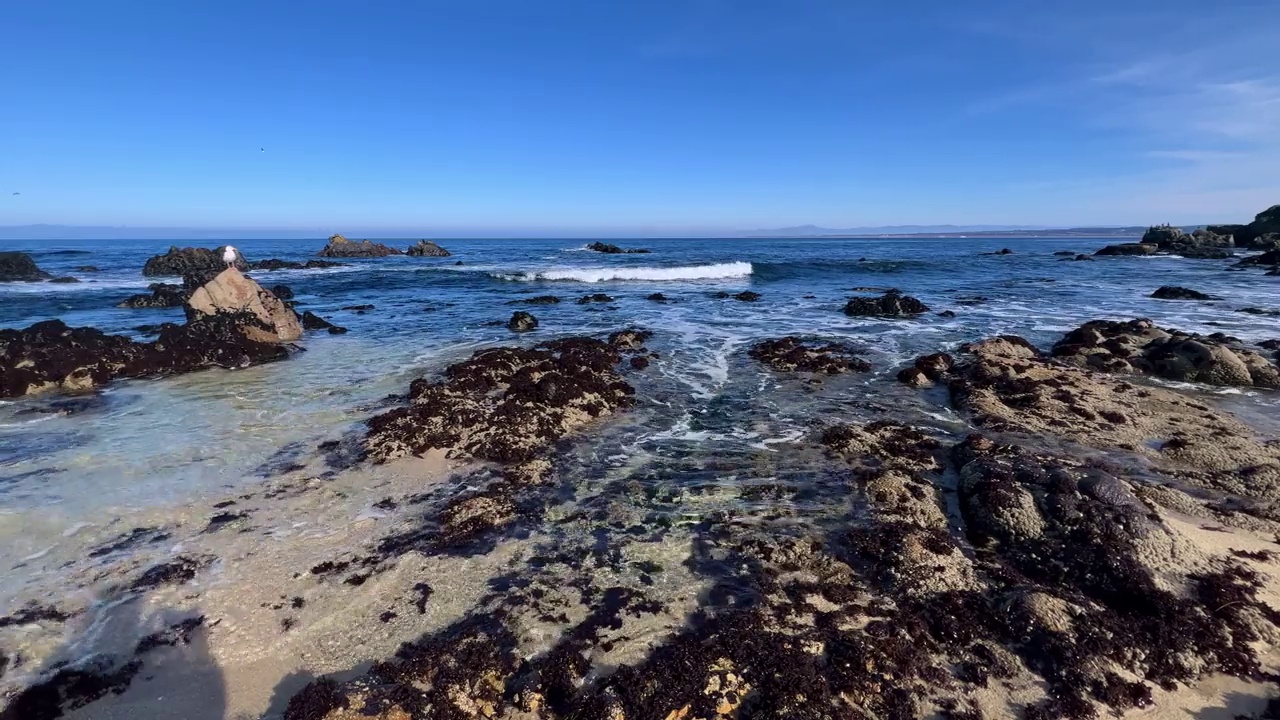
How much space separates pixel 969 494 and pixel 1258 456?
4.28 metres

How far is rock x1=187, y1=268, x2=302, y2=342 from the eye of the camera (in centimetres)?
1605

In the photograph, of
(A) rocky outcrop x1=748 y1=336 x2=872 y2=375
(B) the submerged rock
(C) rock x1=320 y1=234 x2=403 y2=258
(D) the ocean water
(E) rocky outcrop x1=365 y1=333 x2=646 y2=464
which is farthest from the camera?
(C) rock x1=320 y1=234 x2=403 y2=258

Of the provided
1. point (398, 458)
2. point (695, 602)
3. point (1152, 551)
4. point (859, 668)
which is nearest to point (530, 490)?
point (398, 458)

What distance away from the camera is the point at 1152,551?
508 centimetres

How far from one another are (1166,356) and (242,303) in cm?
2248

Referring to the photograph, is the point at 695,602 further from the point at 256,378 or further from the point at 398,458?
the point at 256,378

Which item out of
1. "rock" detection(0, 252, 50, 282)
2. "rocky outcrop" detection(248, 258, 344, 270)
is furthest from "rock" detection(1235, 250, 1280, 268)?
"rock" detection(0, 252, 50, 282)

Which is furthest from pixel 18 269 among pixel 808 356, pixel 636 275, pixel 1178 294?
pixel 1178 294

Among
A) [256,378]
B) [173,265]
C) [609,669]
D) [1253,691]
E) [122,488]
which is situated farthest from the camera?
[173,265]

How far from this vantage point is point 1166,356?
38.8 feet

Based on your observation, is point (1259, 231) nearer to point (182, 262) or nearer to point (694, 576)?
point (694, 576)

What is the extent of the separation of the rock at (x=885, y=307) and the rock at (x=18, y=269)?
45.6 m

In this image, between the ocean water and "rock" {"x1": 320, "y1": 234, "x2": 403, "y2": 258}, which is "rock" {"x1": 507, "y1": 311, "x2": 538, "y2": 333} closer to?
the ocean water

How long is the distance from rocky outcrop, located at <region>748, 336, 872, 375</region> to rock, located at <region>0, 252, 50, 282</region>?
43.8m
